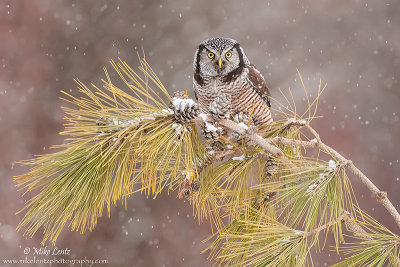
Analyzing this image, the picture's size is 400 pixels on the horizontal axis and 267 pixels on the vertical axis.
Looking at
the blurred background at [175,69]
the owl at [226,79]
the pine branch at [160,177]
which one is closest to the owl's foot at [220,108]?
the pine branch at [160,177]

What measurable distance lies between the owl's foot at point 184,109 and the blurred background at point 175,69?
241 centimetres

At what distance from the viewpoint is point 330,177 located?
1034mm

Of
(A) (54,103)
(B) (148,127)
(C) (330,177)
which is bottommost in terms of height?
(C) (330,177)

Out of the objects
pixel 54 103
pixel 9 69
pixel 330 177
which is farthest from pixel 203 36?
pixel 330 177

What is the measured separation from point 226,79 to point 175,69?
1777 millimetres

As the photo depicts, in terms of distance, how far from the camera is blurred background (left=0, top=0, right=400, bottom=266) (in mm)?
3420

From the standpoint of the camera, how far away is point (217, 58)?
5.74ft

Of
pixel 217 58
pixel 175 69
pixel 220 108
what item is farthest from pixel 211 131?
pixel 175 69

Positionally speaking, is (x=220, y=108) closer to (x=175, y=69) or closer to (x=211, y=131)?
(x=211, y=131)

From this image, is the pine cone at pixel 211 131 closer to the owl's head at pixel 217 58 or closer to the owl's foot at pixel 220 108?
the owl's foot at pixel 220 108

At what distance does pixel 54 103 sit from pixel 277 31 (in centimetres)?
166

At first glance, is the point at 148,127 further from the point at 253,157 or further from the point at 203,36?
the point at 203,36

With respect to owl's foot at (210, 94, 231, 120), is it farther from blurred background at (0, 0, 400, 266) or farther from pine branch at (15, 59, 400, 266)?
blurred background at (0, 0, 400, 266)

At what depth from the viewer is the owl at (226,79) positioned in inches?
69.4
